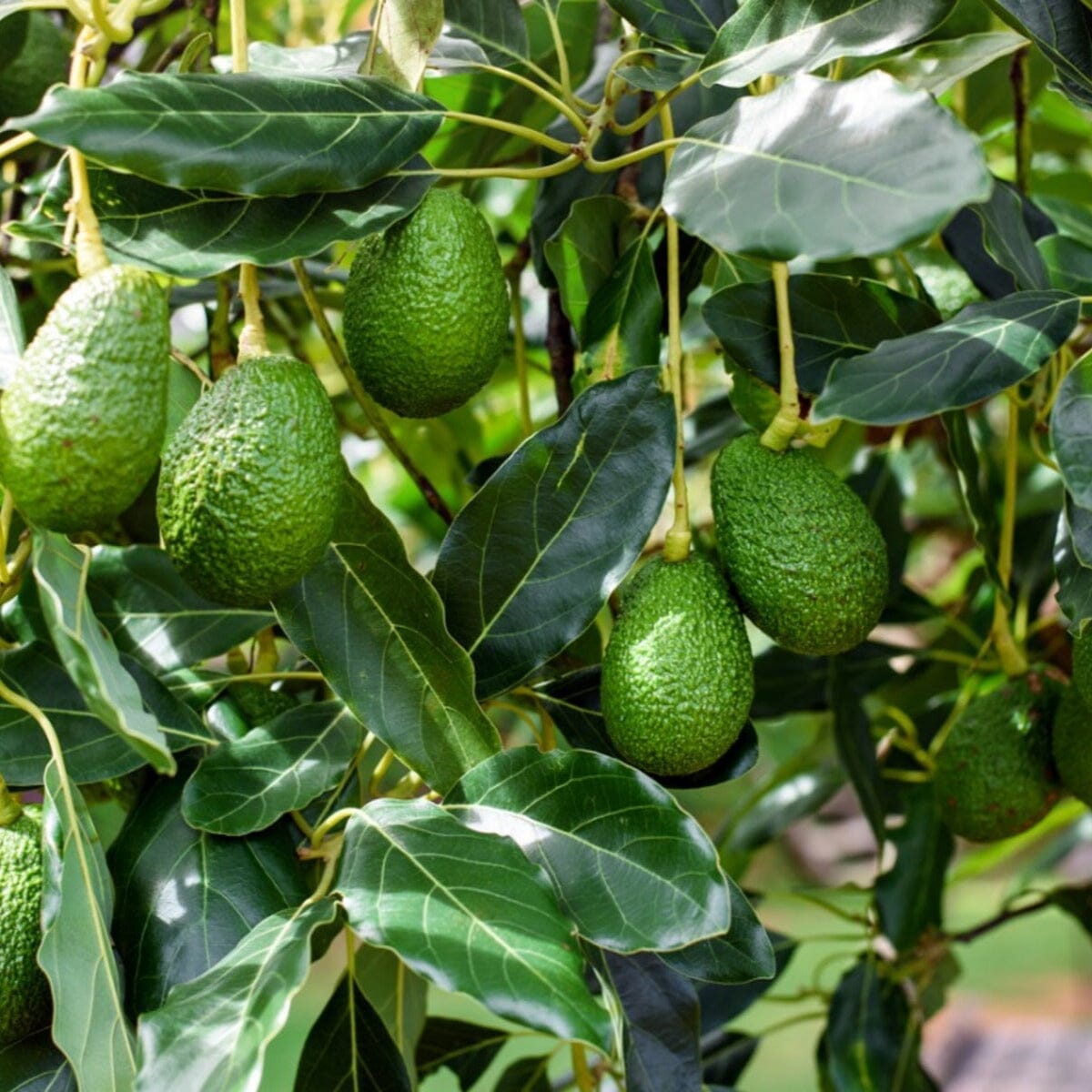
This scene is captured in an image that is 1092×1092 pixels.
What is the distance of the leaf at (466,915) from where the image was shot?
65 cm

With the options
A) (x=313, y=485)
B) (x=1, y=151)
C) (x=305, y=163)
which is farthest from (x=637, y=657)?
(x=1, y=151)

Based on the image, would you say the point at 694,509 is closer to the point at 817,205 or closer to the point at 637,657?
the point at 637,657

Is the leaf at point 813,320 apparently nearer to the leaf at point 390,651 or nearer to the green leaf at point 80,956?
the leaf at point 390,651

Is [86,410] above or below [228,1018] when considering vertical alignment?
above

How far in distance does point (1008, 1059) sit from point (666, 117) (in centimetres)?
374

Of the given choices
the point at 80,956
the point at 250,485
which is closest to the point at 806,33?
the point at 250,485

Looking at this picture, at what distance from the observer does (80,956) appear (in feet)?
2.40

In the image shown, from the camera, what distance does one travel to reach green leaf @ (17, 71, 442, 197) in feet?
2.16

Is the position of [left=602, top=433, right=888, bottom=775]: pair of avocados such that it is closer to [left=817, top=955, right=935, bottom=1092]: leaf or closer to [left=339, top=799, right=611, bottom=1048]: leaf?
[left=339, top=799, right=611, bottom=1048]: leaf

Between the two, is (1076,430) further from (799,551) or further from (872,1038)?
(872,1038)

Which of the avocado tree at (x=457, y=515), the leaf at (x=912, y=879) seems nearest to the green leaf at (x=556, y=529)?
the avocado tree at (x=457, y=515)

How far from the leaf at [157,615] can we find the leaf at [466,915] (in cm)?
26

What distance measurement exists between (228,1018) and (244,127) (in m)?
0.46

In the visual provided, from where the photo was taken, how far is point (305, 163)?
732mm
